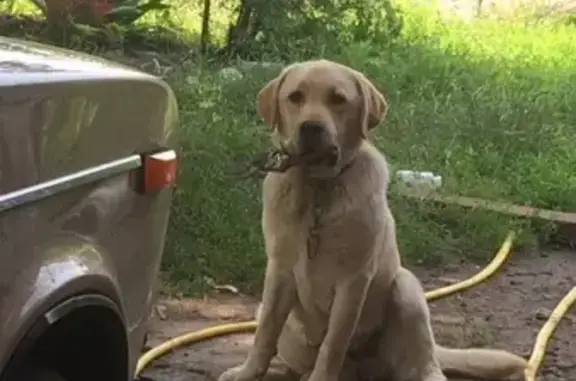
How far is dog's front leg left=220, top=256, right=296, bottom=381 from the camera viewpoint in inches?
169

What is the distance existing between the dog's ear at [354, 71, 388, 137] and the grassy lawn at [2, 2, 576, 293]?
179 cm

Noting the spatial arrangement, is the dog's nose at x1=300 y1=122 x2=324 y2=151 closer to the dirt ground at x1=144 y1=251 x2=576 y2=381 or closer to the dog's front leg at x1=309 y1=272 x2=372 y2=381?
the dog's front leg at x1=309 y1=272 x2=372 y2=381

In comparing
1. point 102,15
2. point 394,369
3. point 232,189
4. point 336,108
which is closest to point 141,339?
point 336,108

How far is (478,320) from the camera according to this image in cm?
555

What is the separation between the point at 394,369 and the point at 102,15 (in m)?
5.52

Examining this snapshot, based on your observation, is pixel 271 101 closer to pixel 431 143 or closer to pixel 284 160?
pixel 284 160

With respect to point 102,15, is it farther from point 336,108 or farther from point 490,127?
point 336,108

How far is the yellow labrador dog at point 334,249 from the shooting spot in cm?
407

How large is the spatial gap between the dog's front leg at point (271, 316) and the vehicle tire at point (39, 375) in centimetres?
162

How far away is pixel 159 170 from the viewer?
3.04m

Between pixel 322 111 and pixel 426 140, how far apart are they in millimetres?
3879

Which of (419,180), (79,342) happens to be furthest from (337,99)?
(419,180)

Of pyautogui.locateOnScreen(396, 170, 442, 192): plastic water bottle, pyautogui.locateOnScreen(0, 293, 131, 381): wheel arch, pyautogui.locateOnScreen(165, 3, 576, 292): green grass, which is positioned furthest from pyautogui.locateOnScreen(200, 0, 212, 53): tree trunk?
pyautogui.locateOnScreen(0, 293, 131, 381): wheel arch

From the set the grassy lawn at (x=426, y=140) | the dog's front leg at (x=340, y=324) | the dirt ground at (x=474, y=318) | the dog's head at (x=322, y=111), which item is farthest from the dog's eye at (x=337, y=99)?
the grassy lawn at (x=426, y=140)
